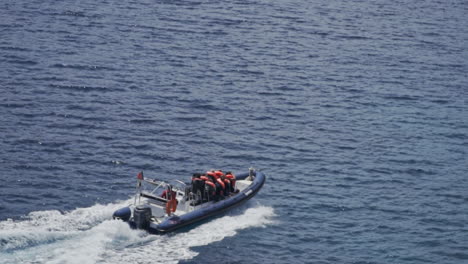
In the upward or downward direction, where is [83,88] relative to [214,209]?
upward

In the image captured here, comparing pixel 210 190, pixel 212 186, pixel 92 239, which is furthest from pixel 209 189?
pixel 92 239

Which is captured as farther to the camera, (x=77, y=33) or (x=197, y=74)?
(x=77, y=33)

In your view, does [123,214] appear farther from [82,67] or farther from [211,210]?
[82,67]

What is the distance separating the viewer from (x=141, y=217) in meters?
55.7

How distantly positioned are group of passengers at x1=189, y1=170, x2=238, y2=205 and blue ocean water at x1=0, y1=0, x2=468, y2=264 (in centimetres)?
157

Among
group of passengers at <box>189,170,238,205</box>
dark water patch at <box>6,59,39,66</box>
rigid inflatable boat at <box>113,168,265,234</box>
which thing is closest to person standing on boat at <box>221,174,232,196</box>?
group of passengers at <box>189,170,238,205</box>

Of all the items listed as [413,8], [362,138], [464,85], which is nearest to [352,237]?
[362,138]

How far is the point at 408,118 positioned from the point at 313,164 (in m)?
14.4

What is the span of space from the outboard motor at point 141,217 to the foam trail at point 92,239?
1.59ft

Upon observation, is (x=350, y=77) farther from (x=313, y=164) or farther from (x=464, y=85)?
(x=313, y=164)

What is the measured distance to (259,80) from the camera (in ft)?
290

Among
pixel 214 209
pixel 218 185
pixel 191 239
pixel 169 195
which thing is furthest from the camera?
pixel 218 185

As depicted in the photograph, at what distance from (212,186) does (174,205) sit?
3.35m

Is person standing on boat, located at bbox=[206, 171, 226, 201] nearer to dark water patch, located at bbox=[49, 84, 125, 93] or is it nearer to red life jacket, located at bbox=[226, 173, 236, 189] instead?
red life jacket, located at bbox=[226, 173, 236, 189]
